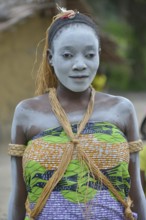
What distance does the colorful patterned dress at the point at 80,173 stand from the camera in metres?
2.43

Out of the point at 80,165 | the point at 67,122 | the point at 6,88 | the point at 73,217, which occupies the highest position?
the point at 67,122

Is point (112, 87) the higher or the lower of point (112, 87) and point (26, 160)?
the lower

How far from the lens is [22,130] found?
2.58 meters

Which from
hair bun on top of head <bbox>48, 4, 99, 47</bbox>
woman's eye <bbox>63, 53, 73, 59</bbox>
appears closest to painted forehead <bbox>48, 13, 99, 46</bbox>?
hair bun on top of head <bbox>48, 4, 99, 47</bbox>

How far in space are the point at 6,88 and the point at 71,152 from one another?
12.7 meters

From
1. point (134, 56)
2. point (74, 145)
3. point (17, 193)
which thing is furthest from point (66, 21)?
point (134, 56)

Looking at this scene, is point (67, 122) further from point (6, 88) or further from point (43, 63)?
point (6, 88)

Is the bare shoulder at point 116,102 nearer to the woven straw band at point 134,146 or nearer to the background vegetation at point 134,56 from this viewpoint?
the woven straw band at point 134,146

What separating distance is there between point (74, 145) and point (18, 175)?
12.5 inches

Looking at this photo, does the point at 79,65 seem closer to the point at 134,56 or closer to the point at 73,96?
the point at 73,96

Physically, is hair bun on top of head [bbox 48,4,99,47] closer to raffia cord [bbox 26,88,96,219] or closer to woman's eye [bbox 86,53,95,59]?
woman's eye [bbox 86,53,95,59]

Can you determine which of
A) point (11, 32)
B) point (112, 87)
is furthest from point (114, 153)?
point (112, 87)

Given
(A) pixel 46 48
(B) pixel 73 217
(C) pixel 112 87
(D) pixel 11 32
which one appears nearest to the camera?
(B) pixel 73 217

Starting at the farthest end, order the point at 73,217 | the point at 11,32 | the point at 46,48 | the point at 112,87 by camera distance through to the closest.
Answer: the point at 112,87 → the point at 11,32 → the point at 46,48 → the point at 73,217
